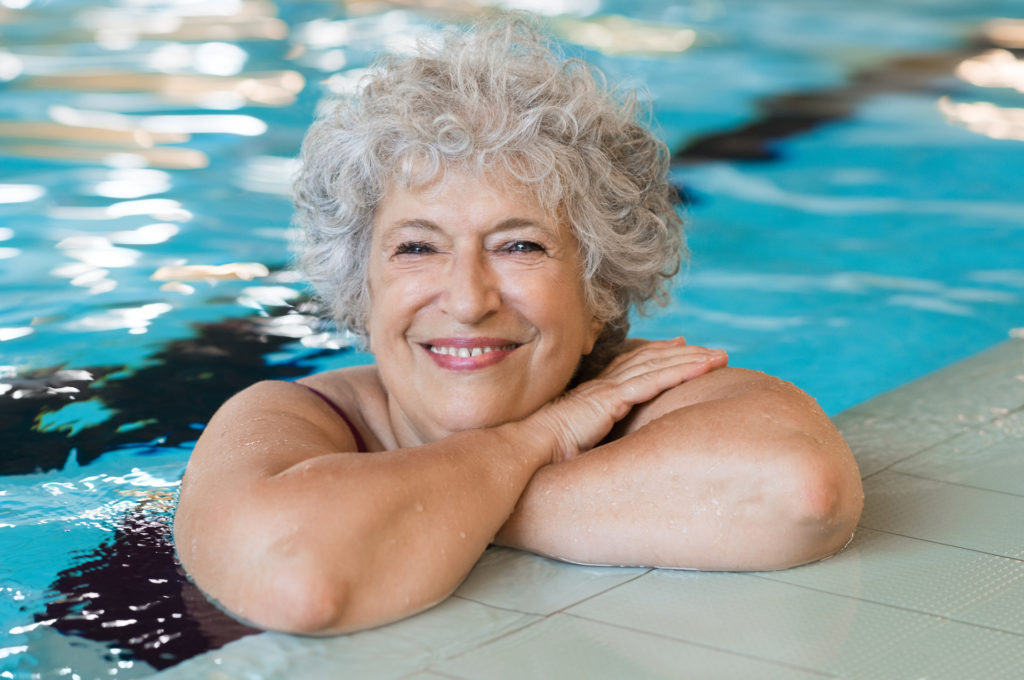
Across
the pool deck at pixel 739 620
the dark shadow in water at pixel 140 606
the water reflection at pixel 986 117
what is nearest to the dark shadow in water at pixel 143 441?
the dark shadow in water at pixel 140 606

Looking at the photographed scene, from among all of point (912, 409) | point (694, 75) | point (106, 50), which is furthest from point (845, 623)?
point (106, 50)

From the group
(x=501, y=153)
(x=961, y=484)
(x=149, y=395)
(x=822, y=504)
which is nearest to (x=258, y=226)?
(x=149, y=395)

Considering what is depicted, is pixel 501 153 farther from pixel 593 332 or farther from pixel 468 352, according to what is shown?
pixel 593 332

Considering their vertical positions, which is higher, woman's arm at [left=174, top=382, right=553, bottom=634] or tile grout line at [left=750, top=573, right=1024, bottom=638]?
woman's arm at [left=174, top=382, right=553, bottom=634]

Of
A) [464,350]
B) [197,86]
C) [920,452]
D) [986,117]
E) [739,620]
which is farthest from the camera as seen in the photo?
[197,86]

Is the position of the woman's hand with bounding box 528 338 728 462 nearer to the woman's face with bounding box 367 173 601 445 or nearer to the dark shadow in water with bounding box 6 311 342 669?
the woman's face with bounding box 367 173 601 445

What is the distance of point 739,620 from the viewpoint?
7.78 feet

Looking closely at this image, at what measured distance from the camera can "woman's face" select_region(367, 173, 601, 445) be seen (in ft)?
8.69

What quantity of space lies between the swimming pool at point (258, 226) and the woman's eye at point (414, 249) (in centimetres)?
89

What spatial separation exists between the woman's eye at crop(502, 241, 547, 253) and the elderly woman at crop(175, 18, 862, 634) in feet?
0.04

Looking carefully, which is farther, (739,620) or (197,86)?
(197,86)

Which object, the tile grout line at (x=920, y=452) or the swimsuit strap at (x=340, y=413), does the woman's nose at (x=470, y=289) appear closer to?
the swimsuit strap at (x=340, y=413)

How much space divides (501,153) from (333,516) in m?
0.88

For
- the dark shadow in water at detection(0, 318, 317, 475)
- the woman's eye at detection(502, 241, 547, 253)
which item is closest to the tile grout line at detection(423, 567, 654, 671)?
the woman's eye at detection(502, 241, 547, 253)
